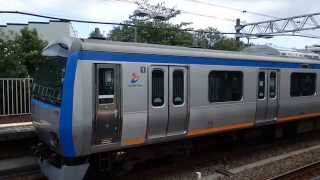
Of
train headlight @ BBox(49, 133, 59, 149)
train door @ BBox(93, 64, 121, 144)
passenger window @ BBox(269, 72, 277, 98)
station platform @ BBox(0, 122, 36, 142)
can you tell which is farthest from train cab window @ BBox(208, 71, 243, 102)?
station platform @ BBox(0, 122, 36, 142)

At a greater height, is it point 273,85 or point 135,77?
point 135,77

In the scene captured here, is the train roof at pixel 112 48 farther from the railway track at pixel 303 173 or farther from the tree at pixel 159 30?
the tree at pixel 159 30

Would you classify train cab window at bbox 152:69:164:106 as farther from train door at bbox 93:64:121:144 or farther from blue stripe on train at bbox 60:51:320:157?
train door at bbox 93:64:121:144

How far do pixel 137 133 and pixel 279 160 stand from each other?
4941 mm

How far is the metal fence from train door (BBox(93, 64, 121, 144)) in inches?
299

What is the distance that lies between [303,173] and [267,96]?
110 inches

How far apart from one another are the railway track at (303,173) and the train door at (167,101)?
2499 mm

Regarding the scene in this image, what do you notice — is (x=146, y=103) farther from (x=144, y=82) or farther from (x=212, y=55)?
(x=212, y=55)

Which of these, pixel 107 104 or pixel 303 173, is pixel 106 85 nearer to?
pixel 107 104

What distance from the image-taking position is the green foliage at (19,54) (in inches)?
647

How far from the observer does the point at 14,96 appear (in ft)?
50.3

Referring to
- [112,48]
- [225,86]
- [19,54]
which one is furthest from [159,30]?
[112,48]

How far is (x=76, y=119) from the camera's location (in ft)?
26.7

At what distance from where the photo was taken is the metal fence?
597 inches
